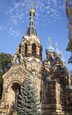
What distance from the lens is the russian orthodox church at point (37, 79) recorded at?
29.2m

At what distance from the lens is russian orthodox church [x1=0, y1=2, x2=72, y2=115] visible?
95.7 ft

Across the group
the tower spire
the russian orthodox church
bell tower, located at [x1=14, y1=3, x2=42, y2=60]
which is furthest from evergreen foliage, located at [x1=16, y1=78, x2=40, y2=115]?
the tower spire

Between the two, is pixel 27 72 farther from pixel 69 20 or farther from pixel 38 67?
pixel 69 20

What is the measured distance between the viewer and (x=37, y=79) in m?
30.6

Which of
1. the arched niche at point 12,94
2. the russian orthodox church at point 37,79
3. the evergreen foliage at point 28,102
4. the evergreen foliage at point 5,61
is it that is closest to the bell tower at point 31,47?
the russian orthodox church at point 37,79

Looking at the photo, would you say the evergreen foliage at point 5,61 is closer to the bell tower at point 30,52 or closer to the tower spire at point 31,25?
the bell tower at point 30,52

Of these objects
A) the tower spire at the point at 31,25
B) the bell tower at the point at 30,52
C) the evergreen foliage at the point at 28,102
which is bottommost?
the evergreen foliage at the point at 28,102

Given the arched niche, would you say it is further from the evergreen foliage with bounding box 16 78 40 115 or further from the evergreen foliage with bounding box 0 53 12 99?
the evergreen foliage with bounding box 0 53 12 99

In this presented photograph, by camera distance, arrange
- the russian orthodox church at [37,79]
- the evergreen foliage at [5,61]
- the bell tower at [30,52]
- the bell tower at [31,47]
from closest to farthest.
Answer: the russian orthodox church at [37,79], the bell tower at [30,52], the bell tower at [31,47], the evergreen foliage at [5,61]

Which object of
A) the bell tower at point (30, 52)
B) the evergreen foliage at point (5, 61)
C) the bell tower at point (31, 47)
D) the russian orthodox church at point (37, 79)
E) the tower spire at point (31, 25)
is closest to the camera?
the russian orthodox church at point (37, 79)

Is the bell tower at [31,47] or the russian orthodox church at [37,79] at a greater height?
the bell tower at [31,47]

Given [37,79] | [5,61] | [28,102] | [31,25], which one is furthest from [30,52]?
[28,102]

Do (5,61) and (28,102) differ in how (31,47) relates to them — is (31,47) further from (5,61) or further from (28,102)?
(28,102)

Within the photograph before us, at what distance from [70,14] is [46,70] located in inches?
829
